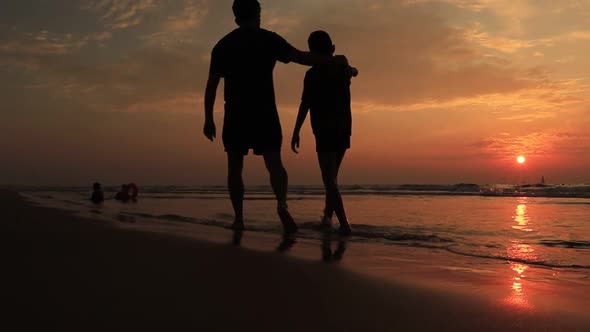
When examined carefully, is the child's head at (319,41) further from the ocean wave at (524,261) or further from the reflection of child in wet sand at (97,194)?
the reflection of child in wet sand at (97,194)

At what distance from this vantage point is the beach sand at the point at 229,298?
4.21ft

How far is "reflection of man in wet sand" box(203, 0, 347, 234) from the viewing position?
13.6 ft

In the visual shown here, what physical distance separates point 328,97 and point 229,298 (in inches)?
142

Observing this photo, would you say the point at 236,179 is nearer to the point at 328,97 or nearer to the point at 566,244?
the point at 328,97

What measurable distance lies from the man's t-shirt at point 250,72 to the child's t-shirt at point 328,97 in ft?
2.72

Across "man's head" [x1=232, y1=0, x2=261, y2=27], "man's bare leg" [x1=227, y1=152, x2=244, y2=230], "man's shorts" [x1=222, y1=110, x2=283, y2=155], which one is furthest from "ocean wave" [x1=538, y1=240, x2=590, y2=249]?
"man's head" [x1=232, y1=0, x2=261, y2=27]

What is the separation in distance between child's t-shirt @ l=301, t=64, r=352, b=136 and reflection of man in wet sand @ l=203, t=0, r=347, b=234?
2.04 ft

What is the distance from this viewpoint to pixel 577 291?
192cm

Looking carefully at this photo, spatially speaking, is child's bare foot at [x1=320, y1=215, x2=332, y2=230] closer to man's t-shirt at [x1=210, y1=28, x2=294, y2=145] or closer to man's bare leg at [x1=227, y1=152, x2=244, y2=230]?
man's bare leg at [x1=227, y1=152, x2=244, y2=230]

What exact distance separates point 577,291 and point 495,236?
251 cm

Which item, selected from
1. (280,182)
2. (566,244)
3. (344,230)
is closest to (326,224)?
(344,230)

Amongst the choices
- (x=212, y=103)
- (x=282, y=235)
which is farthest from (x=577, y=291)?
(x=212, y=103)

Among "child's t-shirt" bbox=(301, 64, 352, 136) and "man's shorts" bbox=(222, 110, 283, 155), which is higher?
"child's t-shirt" bbox=(301, 64, 352, 136)

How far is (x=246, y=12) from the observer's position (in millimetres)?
4211
